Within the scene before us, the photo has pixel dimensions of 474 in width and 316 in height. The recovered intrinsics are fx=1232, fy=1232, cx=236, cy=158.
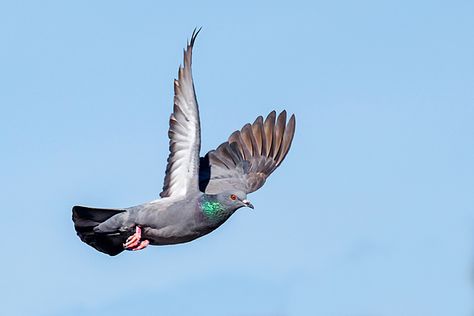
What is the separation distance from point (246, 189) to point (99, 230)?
3485 mm

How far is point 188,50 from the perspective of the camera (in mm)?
21094

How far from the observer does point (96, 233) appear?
20.9m

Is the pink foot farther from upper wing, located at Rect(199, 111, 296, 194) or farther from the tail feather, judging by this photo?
upper wing, located at Rect(199, 111, 296, 194)

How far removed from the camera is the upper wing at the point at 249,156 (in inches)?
917

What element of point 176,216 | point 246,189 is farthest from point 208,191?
point 176,216

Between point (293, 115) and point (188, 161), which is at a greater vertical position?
point (293, 115)

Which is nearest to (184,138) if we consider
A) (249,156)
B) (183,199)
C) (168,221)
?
(183,199)

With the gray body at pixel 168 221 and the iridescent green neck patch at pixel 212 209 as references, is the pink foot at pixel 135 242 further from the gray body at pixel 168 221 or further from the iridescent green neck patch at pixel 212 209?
the iridescent green neck patch at pixel 212 209

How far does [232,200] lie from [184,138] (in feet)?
6.18

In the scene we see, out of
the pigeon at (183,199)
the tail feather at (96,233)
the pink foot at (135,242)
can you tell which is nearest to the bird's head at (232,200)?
the pigeon at (183,199)

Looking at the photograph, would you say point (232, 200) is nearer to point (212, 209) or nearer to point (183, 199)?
point (212, 209)

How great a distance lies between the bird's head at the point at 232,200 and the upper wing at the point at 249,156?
7.95 ft

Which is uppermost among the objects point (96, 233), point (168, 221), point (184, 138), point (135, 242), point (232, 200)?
point (184, 138)

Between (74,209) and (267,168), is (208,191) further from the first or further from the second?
(74,209)
